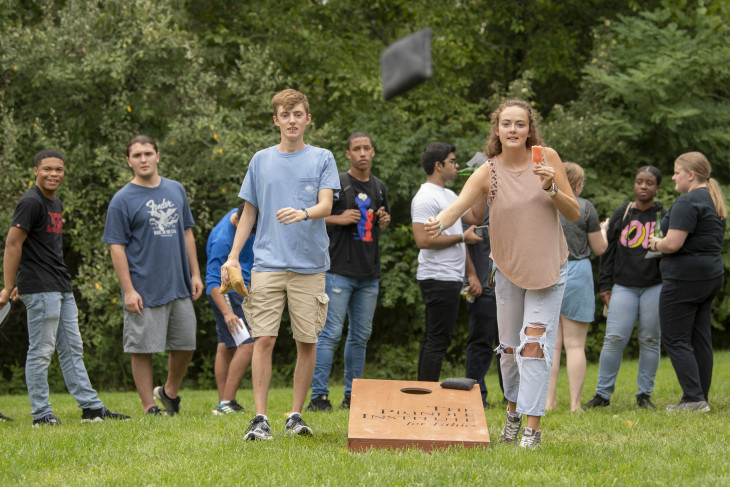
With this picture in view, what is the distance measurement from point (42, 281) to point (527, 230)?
12.4ft

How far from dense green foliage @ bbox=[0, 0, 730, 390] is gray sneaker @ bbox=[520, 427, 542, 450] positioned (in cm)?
822

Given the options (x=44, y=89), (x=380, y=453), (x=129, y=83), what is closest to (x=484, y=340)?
(x=380, y=453)

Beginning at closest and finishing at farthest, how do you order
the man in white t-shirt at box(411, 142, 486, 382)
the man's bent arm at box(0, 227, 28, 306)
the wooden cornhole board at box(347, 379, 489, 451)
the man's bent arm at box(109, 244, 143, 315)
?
the wooden cornhole board at box(347, 379, 489, 451)
the man's bent arm at box(0, 227, 28, 306)
the man's bent arm at box(109, 244, 143, 315)
the man in white t-shirt at box(411, 142, 486, 382)

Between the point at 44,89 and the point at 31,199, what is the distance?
23.7ft

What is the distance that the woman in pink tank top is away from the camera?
179 inches

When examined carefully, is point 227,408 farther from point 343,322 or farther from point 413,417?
point 413,417

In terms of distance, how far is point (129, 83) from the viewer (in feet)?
41.3

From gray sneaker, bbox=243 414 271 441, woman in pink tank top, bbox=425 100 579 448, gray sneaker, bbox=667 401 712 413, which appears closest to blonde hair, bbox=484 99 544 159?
woman in pink tank top, bbox=425 100 579 448

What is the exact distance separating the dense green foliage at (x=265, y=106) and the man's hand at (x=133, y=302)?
5.42m

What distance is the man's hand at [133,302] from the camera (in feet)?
20.4

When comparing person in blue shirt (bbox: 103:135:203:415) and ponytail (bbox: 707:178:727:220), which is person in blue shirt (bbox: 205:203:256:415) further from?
ponytail (bbox: 707:178:727:220)

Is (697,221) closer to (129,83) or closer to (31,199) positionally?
(31,199)

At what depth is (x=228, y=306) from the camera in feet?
21.6

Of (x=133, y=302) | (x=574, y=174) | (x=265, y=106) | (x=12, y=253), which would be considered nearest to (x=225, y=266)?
(x=133, y=302)
